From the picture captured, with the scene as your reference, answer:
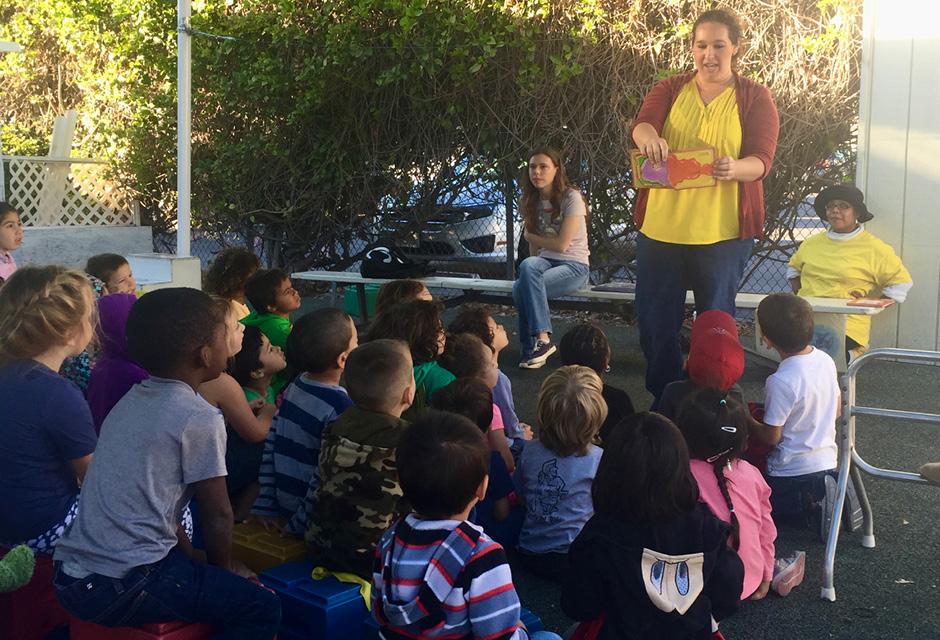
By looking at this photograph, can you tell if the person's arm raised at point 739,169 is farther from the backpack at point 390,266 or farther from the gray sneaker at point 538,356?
the backpack at point 390,266

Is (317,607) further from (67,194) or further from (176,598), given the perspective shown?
(67,194)

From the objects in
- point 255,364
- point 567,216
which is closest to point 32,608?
point 255,364

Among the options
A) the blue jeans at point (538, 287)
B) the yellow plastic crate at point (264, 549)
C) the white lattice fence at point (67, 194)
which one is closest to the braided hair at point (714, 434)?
the yellow plastic crate at point (264, 549)

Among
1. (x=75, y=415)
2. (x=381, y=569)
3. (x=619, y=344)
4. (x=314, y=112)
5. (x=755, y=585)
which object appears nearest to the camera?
(x=381, y=569)

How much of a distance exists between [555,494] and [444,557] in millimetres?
1265

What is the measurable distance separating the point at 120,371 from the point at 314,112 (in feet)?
19.5

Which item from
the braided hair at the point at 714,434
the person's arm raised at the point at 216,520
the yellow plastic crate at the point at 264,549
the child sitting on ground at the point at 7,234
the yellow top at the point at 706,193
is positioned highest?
the yellow top at the point at 706,193

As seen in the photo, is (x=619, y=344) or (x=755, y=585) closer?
(x=755, y=585)

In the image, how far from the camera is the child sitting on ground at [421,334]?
391 cm

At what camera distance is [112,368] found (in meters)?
3.57

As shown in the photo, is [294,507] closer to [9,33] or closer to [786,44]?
[786,44]

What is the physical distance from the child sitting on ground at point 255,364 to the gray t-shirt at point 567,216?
3.17 meters

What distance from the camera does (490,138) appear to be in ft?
27.5

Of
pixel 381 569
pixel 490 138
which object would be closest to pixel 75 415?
pixel 381 569
